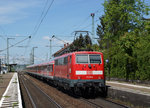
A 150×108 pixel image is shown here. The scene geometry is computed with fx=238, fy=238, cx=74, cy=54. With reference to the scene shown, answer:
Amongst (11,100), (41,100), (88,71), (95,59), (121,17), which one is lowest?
(41,100)

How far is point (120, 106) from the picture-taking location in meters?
12.1

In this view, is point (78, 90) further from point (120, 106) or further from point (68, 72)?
point (120, 106)

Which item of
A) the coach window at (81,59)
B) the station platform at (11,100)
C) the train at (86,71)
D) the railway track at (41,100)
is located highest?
the coach window at (81,59)

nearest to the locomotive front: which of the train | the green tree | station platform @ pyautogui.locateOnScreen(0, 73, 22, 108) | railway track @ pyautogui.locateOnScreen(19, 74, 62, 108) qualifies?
the train

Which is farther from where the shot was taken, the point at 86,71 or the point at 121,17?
the point at 121,17

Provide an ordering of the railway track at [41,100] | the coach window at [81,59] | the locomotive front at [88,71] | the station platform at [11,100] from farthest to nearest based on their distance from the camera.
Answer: the coach window at [81,59] < the locomotive front at [88,71] < the railway track at [41,100] < the station platform at [11,100]

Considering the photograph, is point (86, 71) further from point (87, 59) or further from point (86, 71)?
point (87, 59)

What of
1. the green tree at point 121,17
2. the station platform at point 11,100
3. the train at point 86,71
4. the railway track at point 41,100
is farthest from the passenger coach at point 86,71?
the green tree at point 121,17

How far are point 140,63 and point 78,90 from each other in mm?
7976

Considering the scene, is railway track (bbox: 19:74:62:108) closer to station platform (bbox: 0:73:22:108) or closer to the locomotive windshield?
station platform (bbox: 0:73:22:108)

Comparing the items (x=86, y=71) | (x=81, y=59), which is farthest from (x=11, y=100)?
(x=81, y=59)

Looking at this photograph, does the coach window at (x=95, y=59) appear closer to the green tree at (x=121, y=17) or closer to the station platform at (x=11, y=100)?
the station platform at (x=11, y=100)

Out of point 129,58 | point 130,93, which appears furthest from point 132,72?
point 130,93

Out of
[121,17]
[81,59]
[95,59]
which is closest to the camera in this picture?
[81,59]
